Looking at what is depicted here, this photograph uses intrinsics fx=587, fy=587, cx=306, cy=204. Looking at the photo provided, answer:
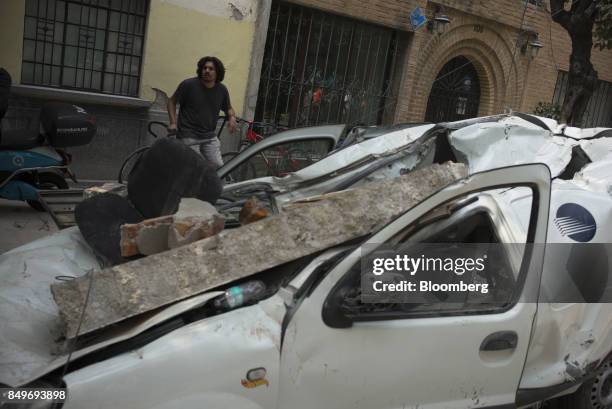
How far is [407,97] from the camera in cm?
1123

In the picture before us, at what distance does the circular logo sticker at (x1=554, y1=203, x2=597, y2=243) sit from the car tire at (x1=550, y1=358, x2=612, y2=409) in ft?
2.66

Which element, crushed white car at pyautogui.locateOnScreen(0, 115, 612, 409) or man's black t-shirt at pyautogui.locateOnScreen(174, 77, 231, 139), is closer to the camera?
crushed white car at pyautogui.locateOnScreen(0, 115, 612, 409)

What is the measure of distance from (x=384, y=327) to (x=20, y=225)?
4611mm

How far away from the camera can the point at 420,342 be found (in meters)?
2.46

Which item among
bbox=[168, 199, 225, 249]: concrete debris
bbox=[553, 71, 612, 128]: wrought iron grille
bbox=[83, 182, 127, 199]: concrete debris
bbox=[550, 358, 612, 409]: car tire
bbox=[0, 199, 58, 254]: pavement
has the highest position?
bbox=[553, 71, 612, 128]: wrought iron grille

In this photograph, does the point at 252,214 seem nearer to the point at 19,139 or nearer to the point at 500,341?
the point at 500,341

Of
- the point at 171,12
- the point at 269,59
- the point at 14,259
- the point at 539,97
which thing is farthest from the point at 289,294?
the point at 539,97

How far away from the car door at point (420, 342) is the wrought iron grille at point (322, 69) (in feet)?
23.3

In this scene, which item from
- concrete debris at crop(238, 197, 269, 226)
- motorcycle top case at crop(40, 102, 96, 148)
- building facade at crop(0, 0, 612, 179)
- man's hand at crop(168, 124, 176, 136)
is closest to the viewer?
concrete debris at crop(238, 197, 269, 226)

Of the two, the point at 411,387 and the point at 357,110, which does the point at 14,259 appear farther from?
the point at 357,110

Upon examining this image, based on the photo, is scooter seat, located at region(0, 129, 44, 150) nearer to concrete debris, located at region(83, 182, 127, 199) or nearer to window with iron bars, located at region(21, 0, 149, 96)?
window with iron bars, located at region(21, 0, 149, 96)

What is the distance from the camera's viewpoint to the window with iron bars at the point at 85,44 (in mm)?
7469

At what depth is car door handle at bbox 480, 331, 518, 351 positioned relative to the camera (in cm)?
261

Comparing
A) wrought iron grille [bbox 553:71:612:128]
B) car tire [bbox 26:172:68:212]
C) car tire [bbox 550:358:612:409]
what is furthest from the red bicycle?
wrought iron grille [bbox 553:71:612:128]
